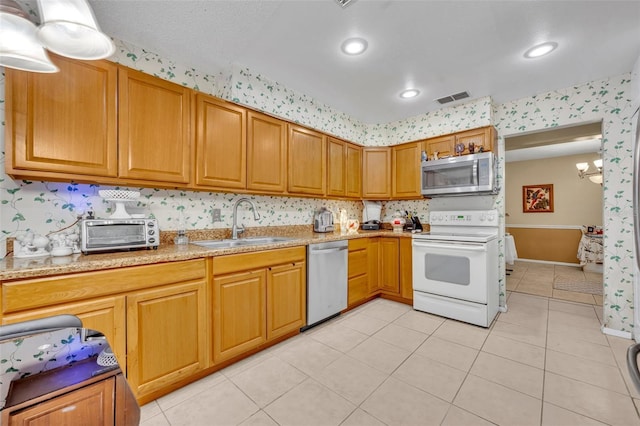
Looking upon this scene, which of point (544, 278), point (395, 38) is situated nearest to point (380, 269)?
point (395, 38)

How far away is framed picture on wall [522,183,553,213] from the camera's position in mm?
5984

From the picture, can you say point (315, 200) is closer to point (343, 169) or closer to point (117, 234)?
point (343, 169)

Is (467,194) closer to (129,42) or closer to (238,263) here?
(238,263)

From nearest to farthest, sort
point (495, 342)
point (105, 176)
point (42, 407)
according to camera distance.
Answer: point (42, 407) → point (105, 176) → point (495, 342)

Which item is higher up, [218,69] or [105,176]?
[218,69]

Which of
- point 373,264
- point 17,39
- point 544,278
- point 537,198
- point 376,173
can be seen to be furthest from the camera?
point 537,198

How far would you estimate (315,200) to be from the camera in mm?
3596

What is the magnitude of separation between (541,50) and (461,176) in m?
1.30

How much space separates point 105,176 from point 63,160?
213 millimetres

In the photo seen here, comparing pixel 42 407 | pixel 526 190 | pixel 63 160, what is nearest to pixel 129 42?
pixel 63 160

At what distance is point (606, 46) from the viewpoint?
2199mm

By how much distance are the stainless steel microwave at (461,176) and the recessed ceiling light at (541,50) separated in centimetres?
94

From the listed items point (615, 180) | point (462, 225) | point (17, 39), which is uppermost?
point (17, 39)

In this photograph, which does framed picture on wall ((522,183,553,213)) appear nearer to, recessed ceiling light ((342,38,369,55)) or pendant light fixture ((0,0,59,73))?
recessed ceiling light ((342,38,369,55))
